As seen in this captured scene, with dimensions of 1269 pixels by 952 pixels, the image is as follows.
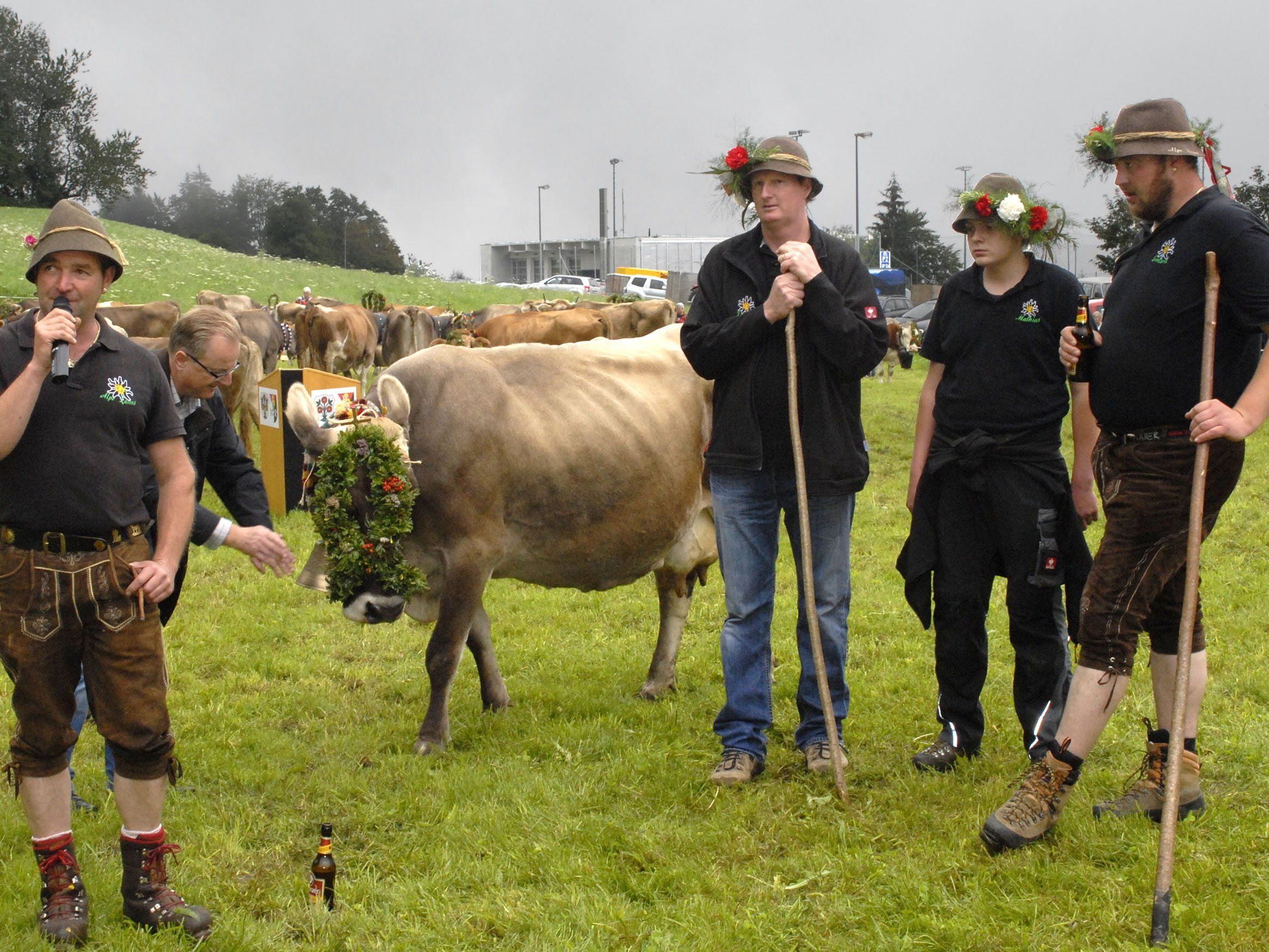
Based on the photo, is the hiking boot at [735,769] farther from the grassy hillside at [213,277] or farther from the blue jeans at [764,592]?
the grassy hillside at [213,277]

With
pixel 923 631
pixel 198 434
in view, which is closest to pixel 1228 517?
pixel 923 631

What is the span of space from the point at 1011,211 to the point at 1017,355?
1.85 feet

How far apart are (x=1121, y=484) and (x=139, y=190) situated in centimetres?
9078

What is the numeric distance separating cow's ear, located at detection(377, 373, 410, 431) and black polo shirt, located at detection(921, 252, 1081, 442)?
7.96 ft

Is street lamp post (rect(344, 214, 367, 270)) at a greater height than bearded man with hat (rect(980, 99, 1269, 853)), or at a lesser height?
greater

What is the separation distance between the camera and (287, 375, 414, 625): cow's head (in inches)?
193

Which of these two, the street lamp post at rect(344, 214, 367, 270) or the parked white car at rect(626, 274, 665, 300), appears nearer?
the parked white car at rect(626, 274, 665, 300)

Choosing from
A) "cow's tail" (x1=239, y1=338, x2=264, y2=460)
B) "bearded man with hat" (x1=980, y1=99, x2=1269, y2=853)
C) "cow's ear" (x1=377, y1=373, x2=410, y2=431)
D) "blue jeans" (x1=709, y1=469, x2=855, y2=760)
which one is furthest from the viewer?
"cow's tail" (x1=239, y1=338, x2=264, y2=460)

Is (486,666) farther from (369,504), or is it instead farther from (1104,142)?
(1104,142)

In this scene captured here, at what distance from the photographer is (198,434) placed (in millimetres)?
4453

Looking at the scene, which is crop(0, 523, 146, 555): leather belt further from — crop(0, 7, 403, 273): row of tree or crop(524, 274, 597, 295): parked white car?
crop(0, 7, 403, 273): row of tree

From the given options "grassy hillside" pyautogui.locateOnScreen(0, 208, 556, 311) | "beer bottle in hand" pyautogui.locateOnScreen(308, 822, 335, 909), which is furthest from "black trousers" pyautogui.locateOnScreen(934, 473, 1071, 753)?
"grassy hillside" pyautogui.locateOnScreen(0, 208, 556, 311)

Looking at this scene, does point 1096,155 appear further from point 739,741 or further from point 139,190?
point 139,190

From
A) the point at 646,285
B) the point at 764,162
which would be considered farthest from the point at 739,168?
the point at 646,285
